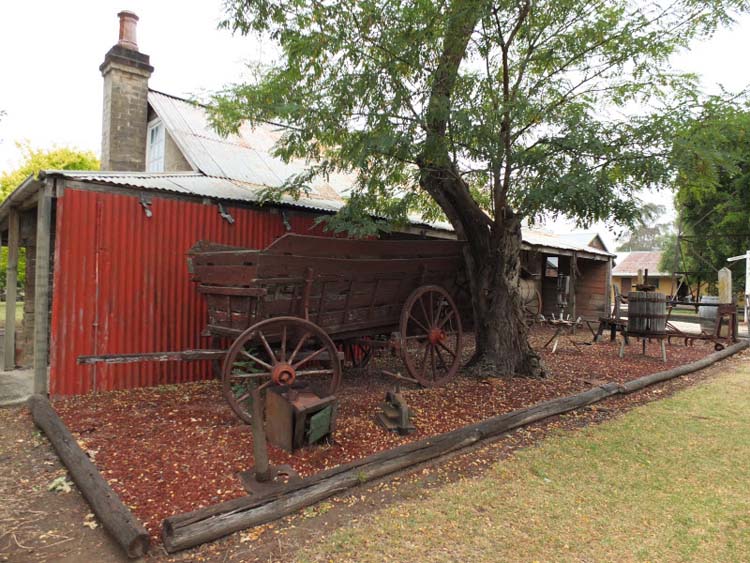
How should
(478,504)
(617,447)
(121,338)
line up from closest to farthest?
1. (478,504)
2. (617,447)
3. (121,338)

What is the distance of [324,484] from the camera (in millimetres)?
3373

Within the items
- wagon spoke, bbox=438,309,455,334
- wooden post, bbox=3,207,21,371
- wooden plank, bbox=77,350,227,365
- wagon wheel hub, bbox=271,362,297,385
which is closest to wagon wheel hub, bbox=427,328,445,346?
wagon spoke, bbox=438,309,455,334

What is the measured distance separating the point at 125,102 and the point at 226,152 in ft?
7.93

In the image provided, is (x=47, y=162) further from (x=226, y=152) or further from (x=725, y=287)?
(x=725, y=287)

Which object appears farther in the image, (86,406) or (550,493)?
(86,406)

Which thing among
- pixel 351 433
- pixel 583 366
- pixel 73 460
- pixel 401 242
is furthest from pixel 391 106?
pixel 583 366

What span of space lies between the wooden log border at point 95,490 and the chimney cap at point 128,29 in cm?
750

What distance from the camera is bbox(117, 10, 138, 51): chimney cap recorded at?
9.29m

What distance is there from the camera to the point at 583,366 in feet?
27.3

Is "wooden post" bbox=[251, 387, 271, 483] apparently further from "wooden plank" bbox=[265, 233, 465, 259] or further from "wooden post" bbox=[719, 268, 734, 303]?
"wooden post" bbox=[719, 268, 734, 303]

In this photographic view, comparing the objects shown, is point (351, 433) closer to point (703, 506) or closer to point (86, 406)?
point (703, 506)

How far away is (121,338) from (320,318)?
2830 mm

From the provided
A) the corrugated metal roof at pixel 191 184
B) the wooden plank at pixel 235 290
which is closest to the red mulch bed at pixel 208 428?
the wooden plank at pixel 235 290

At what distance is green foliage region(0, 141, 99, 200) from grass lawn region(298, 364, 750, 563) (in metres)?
25.2
